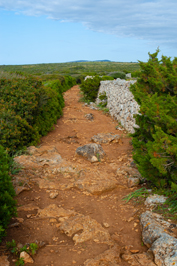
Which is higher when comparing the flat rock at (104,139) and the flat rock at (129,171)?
the flat rock at (104,139)

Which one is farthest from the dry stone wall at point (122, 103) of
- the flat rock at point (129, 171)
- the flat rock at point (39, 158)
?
the flat rock at point (39, 158)

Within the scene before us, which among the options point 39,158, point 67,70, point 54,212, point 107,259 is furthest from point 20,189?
point 67,70

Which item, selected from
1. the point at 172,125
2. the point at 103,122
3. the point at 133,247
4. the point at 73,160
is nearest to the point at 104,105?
the point at 103,122

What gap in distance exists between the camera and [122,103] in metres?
9.92

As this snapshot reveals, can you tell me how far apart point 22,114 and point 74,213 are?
12.7ft

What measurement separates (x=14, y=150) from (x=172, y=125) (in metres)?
4.07

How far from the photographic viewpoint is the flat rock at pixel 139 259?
2.56m

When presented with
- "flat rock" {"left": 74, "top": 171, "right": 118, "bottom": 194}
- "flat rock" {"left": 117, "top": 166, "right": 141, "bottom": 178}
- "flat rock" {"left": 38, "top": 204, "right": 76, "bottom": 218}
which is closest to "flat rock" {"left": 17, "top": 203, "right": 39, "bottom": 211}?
"flat rock" {"left": 38, "top": 204, "right": 76, "bottom": 218}

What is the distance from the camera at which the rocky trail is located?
110 inches

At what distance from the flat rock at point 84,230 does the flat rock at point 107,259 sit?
231 mm

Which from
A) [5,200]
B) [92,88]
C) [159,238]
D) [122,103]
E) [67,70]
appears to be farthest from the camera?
[67,70]

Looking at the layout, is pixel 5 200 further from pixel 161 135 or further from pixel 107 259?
pixel 161 135

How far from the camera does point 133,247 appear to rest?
2.90 m

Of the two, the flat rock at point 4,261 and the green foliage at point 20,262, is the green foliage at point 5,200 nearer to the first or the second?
the flat rock at point 4,261
